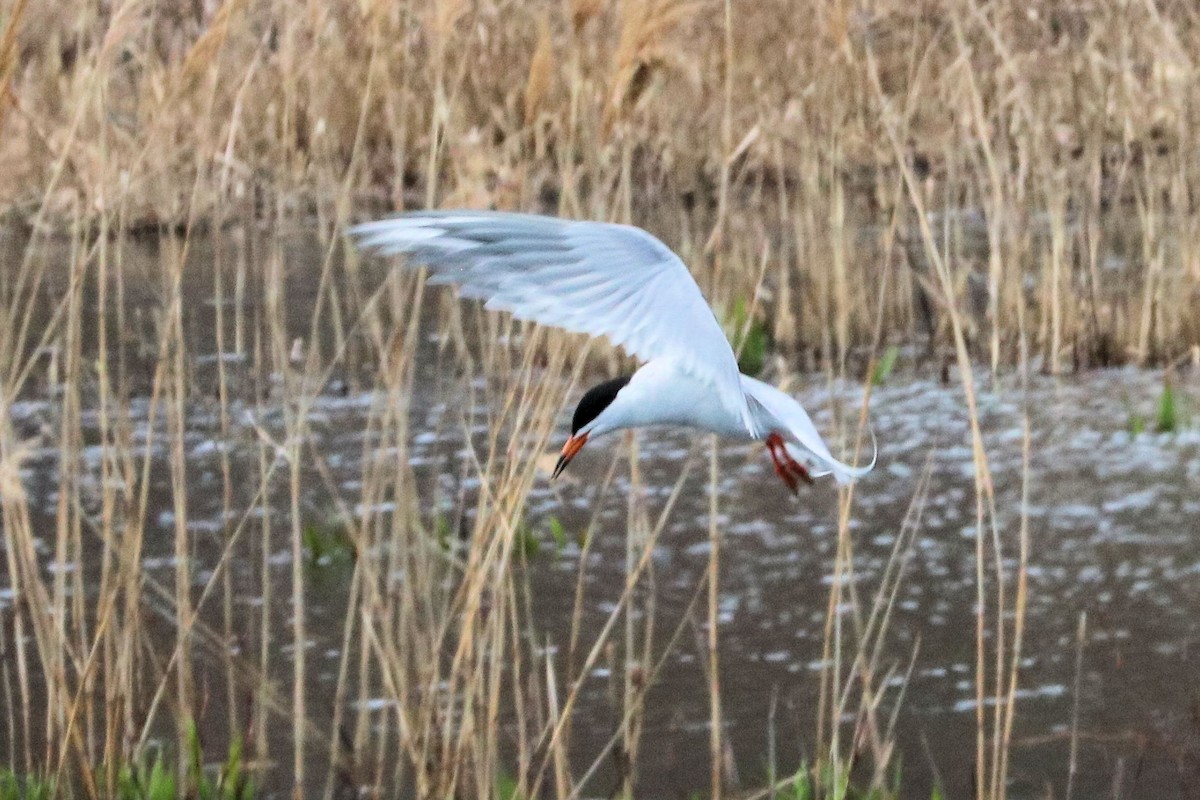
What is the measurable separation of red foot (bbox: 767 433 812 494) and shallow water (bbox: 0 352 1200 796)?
28 centimetres

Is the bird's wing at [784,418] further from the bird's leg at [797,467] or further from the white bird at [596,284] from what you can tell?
the bird's leg at [797,467]

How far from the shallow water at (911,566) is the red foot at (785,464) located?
0.91 ft

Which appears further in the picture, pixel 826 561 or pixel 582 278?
pixel 826 561

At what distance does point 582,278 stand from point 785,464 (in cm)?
82

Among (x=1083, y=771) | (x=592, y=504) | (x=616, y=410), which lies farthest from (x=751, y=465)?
(x=616, y=410)

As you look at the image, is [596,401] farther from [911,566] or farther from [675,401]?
[911,566]

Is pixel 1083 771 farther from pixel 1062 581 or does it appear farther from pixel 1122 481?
pixel 1122 481

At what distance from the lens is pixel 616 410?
2.56 metres

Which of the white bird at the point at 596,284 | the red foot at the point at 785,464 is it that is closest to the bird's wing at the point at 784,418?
the white bird at the point at 596,284

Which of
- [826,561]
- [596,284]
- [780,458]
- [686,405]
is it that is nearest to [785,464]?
[780,458]

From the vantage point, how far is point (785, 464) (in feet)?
10.1

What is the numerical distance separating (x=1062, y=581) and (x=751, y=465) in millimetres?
1043

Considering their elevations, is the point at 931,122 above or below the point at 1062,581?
above

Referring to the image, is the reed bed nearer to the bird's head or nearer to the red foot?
the bird's head
